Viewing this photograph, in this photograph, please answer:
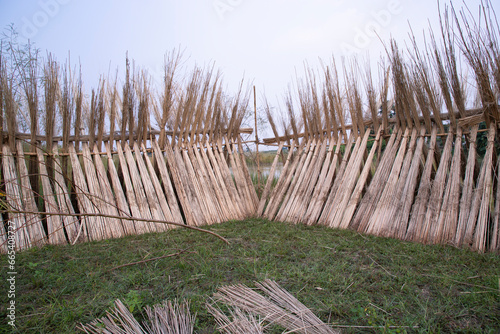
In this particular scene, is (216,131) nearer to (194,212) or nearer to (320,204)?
(194,212)

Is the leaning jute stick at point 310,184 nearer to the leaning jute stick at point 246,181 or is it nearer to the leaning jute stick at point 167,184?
the leaning jute stick at point 246,181

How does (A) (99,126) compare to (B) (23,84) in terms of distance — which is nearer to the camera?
(B) (23,84)

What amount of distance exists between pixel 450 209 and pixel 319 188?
4.32 ft

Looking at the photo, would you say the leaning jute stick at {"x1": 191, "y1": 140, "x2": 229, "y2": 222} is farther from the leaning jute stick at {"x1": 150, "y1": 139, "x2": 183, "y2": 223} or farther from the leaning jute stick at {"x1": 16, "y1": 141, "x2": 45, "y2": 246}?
the leaning jute stick at {"x1": 16, "y1": 141, "x2": 45, "y2": 246}

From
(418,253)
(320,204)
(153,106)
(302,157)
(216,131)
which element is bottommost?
(418,253)

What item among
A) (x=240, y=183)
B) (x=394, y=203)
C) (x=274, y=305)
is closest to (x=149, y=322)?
(x=274, y=305)

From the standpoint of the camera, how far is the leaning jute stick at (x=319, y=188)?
10.9 feet

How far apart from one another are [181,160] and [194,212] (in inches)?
26.5

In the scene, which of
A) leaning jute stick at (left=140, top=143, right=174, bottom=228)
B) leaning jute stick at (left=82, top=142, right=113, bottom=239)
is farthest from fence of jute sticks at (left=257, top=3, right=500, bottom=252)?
leaning jute stick at (left=82, top=142, right=113, bottom=239)

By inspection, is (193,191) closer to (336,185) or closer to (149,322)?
(336,185)

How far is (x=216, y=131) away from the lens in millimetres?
4109

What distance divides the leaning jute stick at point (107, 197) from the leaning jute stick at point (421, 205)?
268 cm

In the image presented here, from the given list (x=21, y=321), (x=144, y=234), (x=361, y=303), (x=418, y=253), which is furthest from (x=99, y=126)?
(x=418, y=253)

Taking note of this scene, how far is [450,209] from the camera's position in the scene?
7.92ft
